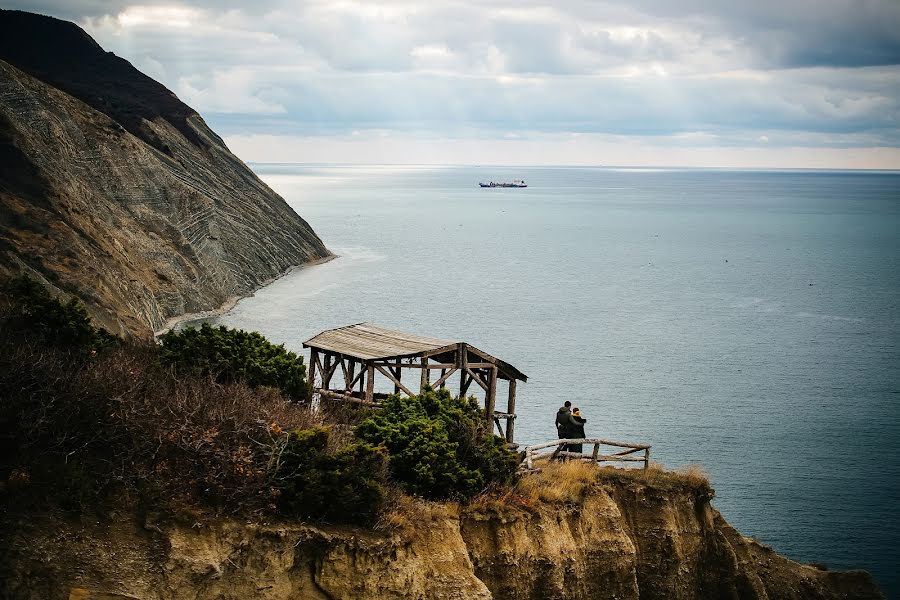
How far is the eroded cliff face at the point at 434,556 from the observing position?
1644 cm

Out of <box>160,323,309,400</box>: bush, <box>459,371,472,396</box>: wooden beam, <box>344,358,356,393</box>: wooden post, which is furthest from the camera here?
<box>344,358,356,393</box>: wooden post

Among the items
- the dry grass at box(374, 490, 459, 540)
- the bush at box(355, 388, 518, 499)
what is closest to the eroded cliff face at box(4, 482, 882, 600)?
the dry grass at box(374, 490, 459, 540)

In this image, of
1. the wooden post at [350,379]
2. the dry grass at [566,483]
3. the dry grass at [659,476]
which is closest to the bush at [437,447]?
the dry grass at [566,483]

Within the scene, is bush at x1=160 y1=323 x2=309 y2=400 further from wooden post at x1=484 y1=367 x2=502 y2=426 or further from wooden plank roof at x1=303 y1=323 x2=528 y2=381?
wooden post at x1=484 y1=367 x2=502 y2=426

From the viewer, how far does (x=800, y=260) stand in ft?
451

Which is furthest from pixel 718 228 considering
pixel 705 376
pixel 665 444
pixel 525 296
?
pixel 665 444

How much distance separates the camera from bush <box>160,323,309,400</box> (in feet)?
80.0

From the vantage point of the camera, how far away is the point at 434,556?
1962cm

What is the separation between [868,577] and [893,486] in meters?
12.7

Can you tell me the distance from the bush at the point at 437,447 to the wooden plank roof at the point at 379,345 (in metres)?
3.08

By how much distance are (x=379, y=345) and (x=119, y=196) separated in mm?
62463

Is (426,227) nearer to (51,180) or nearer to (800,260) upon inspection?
(800,260)

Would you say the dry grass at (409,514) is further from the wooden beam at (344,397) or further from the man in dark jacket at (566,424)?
the man in dark jacket at (566,424)

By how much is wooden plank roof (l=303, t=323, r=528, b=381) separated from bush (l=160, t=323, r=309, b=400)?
1676mm
